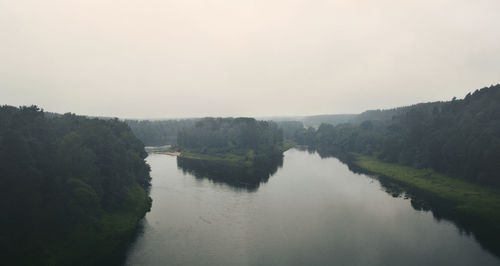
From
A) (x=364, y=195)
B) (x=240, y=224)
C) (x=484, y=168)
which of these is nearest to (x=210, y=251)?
(x=240, y=224)

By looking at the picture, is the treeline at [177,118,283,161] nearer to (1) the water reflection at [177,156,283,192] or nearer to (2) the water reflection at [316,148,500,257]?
(1) the water reflection at [177,156,283,192]

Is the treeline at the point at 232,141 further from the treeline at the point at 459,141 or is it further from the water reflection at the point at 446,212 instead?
the water reflection at the point at 446,212

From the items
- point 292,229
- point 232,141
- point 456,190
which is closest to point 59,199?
point 292,229

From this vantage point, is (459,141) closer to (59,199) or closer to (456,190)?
(456,190)

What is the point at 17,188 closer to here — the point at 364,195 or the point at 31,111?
the point at 31,111

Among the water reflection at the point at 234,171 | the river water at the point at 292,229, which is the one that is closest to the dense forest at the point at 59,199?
the river water at the point at 292,229

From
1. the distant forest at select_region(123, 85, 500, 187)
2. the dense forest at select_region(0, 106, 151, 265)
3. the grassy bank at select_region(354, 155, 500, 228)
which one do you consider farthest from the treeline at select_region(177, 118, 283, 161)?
the dense forest at select_region(0, 106, 151, 265)

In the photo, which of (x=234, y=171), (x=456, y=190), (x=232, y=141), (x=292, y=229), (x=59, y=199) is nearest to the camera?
(x=59, y=199)
